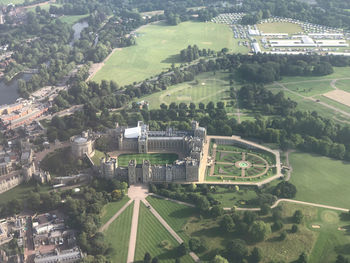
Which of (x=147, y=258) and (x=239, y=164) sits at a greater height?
(x=239, y=164)

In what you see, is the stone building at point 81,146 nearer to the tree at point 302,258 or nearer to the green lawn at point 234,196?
the green lawn at point 234,196

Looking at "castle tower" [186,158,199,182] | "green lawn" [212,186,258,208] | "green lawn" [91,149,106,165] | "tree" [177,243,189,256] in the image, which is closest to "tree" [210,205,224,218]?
"green lawn" [212,186,258,208]

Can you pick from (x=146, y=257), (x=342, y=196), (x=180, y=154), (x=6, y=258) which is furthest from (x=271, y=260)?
(x=6, y=258)

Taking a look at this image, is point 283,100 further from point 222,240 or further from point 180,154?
point 222,240

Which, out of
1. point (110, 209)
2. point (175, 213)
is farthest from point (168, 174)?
point (110, 209)

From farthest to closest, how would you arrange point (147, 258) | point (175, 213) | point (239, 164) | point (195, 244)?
1. point (239, 164)
2. point (175, 213)
3. point (195, 244)
4. point (147, 258)

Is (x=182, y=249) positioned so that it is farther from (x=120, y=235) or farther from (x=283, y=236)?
(x=283, y=236)

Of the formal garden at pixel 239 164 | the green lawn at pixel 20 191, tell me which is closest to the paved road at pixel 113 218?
the green lawn at pixel 20 191
